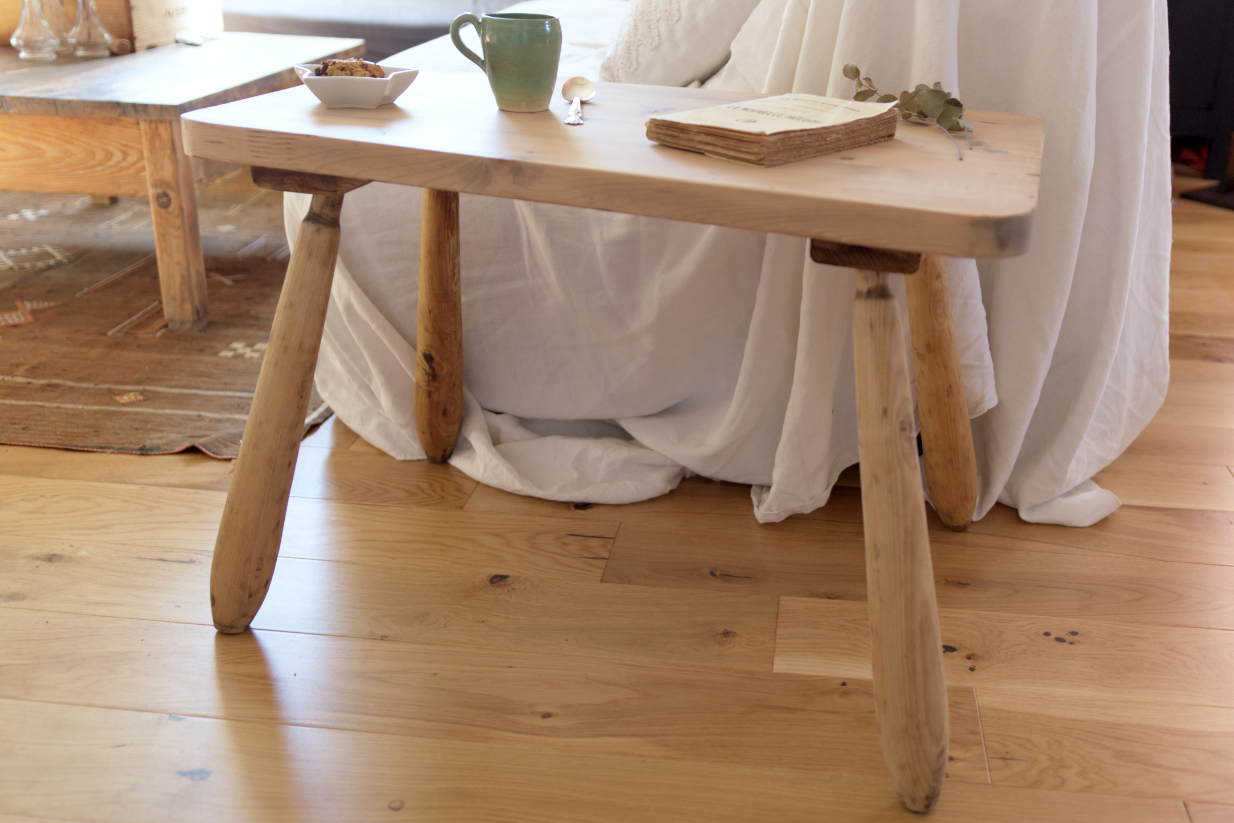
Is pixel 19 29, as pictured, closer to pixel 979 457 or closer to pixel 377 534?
pixel 377 534

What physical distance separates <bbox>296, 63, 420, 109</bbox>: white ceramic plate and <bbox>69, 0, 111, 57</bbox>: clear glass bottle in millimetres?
1450

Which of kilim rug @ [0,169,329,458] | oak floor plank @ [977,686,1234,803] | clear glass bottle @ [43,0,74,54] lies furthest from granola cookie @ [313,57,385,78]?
clear glass bottle @ [43,0,74,54]

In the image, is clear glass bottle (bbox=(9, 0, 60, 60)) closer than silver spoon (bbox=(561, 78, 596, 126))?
No

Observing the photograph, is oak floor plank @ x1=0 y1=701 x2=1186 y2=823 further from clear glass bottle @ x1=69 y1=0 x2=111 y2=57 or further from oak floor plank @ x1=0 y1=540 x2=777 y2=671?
clear glass bottle @ x1=69 y1=0 x2=111 y2=57

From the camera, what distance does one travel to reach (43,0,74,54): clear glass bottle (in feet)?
6.73

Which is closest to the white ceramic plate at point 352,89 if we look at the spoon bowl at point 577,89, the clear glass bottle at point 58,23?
the spoon bowl at point 577,89

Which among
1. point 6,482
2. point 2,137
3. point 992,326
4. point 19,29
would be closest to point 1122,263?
point 992,326

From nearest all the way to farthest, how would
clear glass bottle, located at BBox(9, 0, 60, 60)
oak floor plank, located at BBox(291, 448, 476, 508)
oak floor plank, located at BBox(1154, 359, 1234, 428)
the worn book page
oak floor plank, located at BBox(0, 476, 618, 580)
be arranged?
the worn book page
oak floor plank, located at BBox(0, 476, 618, 580)
oak floor plank, located at BBox(291, 448, 476, 508)
oak floor plank, located at BBox(1154, 359, 1234, 428)
clear glass bottle, located at BBox(9, 0, 60, 60)

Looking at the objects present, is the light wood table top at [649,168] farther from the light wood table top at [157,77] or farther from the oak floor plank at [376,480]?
the light wood table top at [157,77]

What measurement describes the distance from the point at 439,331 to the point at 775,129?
58 cm

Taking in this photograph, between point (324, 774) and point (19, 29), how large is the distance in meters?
1.86

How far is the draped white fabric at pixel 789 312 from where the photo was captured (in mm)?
1055

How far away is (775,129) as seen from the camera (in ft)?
2.46

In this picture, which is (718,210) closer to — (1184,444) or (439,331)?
(439,331)
